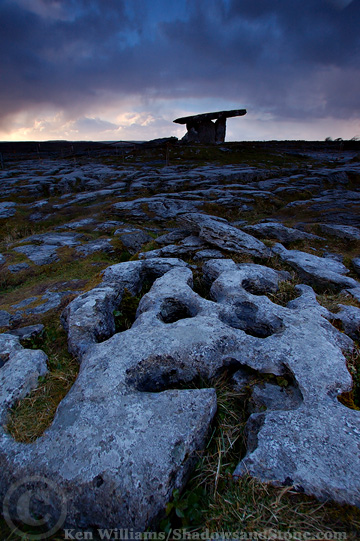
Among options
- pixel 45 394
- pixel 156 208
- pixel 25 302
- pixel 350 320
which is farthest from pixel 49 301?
pixel 156 208

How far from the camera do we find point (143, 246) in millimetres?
10898

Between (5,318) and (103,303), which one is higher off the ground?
(103,303)

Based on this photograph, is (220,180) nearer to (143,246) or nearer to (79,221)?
(79,221)

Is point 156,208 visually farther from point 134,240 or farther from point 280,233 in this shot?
point 280,233

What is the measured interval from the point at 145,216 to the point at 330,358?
12701mm

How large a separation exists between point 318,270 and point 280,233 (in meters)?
3.64

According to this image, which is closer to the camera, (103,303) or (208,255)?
(103,303)

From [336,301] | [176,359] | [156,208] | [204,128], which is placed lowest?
[336,301]

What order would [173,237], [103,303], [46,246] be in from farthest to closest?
[46,246], [173,237], [103,303]

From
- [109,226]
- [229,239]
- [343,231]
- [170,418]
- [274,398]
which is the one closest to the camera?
[170,418]

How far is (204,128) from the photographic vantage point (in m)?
48.5

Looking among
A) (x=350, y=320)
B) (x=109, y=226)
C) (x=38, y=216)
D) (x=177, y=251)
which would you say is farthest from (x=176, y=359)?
(x=38, y=216)

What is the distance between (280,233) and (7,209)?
17.0 meters

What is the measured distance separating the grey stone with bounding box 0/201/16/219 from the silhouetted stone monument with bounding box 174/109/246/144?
120 ft
